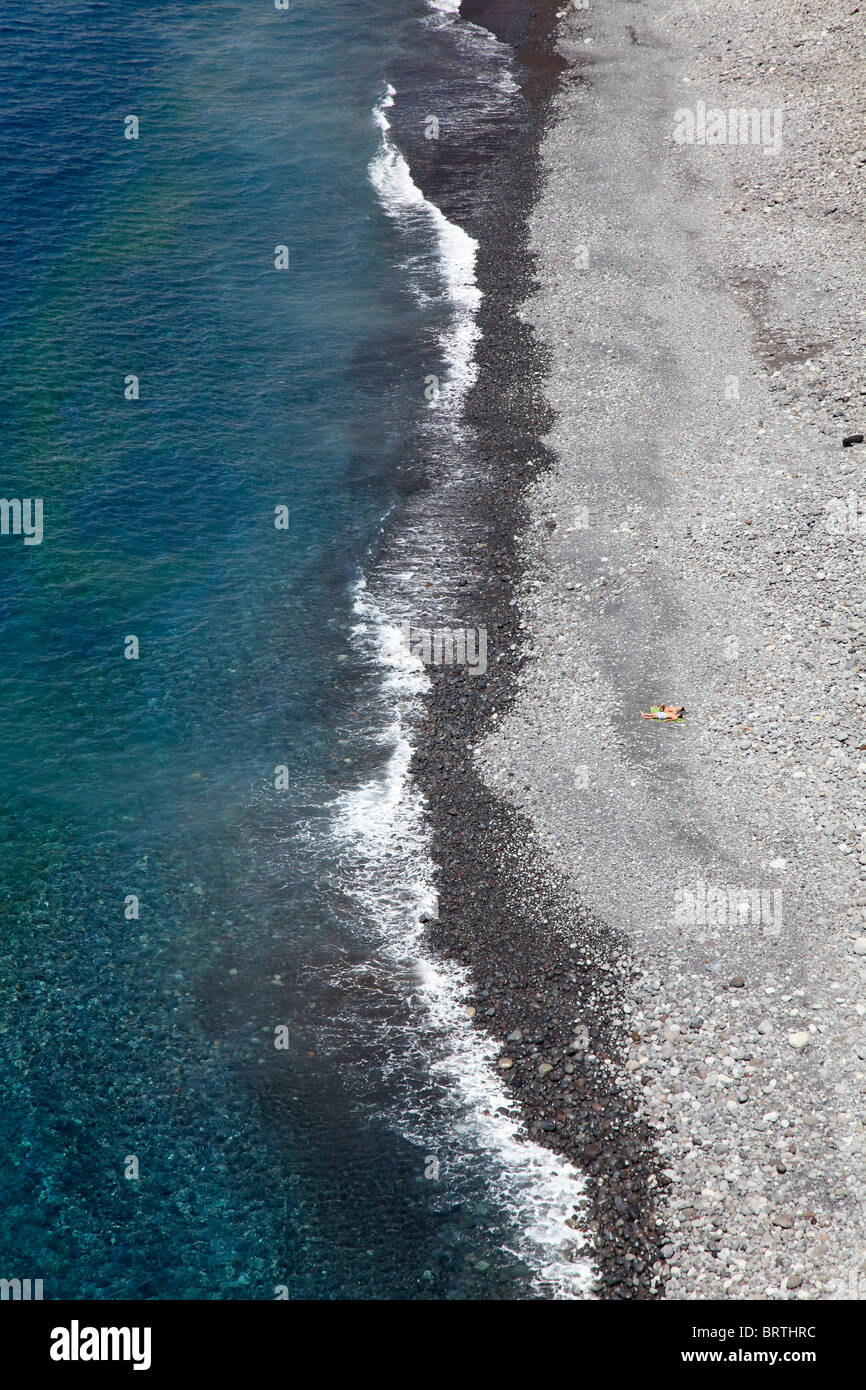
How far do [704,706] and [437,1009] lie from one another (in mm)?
8652

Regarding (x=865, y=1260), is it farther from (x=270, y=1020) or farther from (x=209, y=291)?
(x=209, y=291)

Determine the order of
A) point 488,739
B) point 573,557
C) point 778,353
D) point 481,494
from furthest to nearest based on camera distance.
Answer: point 778,353 < point 481,494 < point 573,557 < point 488,739

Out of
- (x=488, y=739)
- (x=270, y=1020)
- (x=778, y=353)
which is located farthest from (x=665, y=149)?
(x=270, y=1020)

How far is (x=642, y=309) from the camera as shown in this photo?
116ft

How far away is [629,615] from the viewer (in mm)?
25125

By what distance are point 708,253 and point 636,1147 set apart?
1219 inches

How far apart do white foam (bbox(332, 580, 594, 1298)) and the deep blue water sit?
85 millimetres

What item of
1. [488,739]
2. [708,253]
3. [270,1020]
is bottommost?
[270,1020]

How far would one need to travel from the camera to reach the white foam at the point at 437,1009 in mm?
15945

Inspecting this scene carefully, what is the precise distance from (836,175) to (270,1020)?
3574 centimetres

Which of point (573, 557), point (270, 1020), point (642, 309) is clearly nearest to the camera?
point (270, 1020)

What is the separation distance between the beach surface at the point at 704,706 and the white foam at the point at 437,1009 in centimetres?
54

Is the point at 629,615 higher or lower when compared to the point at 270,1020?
higher

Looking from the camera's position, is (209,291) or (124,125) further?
(124,125)
